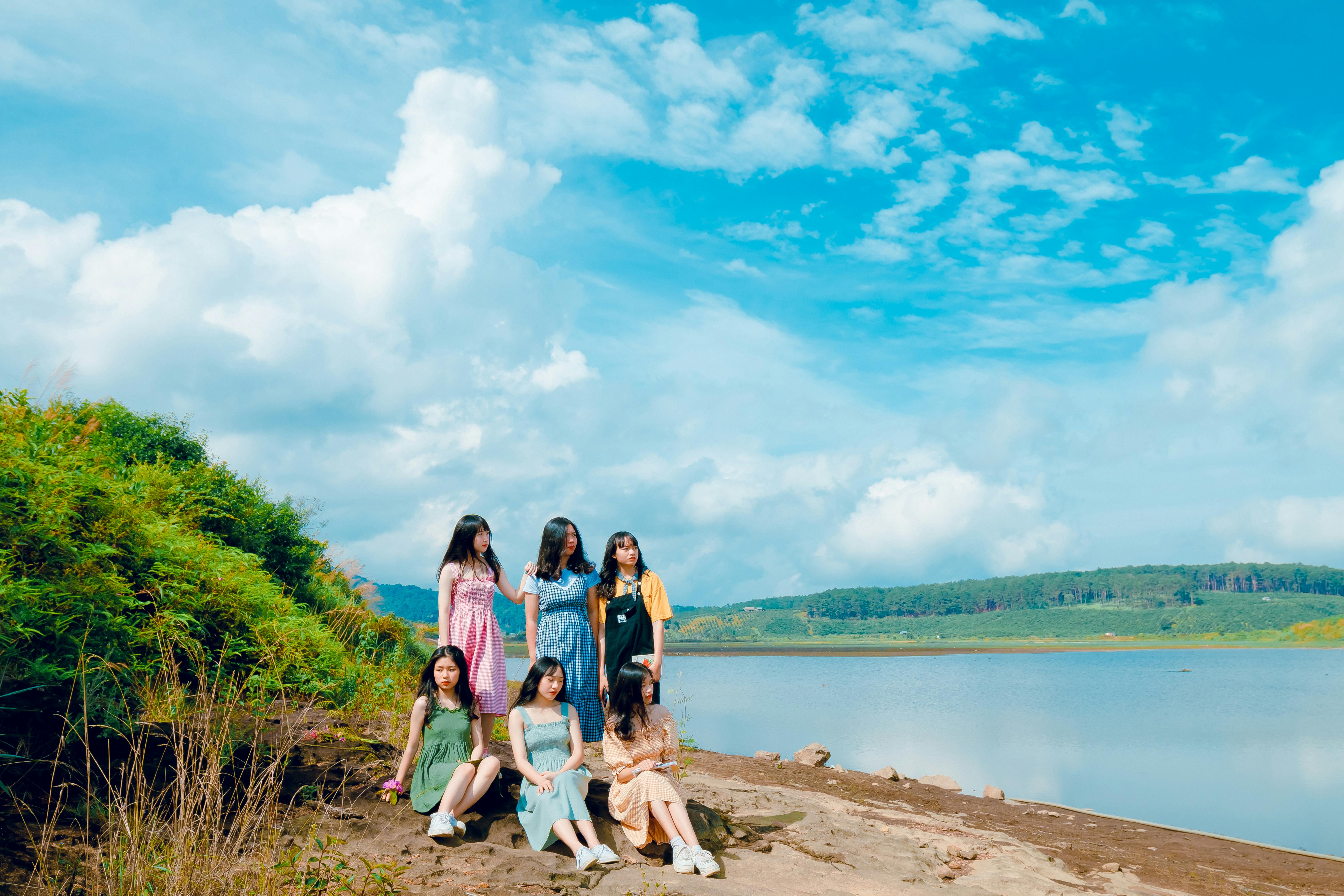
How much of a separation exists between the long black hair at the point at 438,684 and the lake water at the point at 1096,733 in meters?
6.37

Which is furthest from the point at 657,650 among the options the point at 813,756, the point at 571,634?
the point at 813,756

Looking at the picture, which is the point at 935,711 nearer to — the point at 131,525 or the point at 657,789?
the point at 657,789

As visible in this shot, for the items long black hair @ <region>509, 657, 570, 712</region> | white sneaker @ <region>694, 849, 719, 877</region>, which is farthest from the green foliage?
white sneaker @ <region>694, 849, 719, 877</region>

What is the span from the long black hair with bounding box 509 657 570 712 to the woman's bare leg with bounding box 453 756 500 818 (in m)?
0.33

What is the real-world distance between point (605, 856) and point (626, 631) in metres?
1.41

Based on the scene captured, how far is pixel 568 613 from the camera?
553 centimetres

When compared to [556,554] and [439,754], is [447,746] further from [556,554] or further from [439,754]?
[556,554]

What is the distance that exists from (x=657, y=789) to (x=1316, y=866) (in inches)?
254

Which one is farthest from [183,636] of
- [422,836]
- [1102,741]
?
[1102,741]

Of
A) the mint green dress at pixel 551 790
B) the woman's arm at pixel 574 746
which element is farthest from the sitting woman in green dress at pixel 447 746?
the woman's arm at pixel 574 746

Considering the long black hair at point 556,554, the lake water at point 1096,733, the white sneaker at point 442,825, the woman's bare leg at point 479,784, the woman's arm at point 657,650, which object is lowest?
the lake water at point 1096,733

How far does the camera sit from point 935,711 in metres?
21.4

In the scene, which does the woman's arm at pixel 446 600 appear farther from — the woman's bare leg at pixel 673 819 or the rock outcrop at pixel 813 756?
the rock outcrop at pixel 813 756

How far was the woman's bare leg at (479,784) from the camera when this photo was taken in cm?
497
